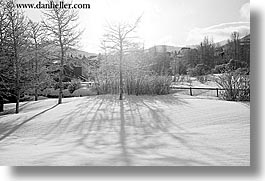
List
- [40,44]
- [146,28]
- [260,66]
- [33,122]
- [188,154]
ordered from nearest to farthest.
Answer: [188,154]
[260,66]
[146,28]
[33,122]
[40,44]

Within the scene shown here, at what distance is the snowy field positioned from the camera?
2.44m

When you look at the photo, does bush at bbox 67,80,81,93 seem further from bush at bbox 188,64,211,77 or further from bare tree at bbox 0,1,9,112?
bush at bbox 188,64,211,77

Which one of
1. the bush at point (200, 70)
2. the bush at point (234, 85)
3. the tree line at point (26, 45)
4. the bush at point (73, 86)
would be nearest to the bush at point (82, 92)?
the bush at point (73, 86)

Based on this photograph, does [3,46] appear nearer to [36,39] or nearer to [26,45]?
[26,45]

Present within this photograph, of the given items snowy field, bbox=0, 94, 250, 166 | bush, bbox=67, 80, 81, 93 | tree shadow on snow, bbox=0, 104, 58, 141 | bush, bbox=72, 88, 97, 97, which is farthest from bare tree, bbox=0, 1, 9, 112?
bush, bbox=67, 80, 81, 93

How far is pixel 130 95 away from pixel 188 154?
388 centimetres

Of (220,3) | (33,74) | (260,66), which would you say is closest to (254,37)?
(260,66)

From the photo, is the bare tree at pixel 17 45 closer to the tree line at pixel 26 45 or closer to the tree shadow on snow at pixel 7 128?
the tree line at pixel 26 45

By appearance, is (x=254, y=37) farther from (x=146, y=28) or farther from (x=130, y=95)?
(x=130, y=95)

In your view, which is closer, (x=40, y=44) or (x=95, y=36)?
(x=95, y=36)

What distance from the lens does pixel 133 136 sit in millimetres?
3072

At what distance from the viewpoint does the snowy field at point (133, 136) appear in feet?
7.99

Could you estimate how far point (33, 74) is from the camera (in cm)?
663

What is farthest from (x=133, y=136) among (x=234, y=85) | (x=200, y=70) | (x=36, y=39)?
(x=36, y=39)
